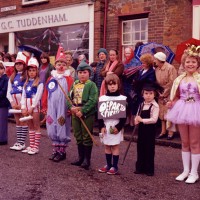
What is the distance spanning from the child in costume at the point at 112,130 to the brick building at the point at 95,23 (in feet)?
15.4

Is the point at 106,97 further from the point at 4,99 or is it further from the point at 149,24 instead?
the point at 149,24

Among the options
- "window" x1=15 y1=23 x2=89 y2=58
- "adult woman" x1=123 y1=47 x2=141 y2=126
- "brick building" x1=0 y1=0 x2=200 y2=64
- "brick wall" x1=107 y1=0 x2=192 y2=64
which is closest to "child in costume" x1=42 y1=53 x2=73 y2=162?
"adult woman" x1=123 y1=47 x2=141 y2=126

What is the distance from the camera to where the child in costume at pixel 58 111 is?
6500 millimetres

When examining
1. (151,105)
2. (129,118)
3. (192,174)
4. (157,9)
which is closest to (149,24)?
(157,9)

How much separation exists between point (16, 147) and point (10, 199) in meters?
3.03

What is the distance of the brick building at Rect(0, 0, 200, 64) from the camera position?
33.9 feet

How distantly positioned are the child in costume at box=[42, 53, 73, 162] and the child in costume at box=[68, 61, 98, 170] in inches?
12.6

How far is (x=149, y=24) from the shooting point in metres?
10.9

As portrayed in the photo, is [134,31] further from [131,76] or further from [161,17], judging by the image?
[131,76]

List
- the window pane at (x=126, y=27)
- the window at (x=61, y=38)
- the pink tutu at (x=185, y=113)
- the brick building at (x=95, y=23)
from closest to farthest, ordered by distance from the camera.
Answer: the pink tutu at (x=185, y=113), the brick building at (x=95, y=23), the window pane at (x=126, y=27), the window at (x=61, y=38)

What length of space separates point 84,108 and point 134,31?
236 inches

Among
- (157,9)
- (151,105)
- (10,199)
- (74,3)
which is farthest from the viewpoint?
(74,3)

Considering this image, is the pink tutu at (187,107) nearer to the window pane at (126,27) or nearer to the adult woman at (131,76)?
the adult woman at (131,76)

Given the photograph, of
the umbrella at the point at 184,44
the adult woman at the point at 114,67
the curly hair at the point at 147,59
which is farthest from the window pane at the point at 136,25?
the umbrella at the point at 184,44
